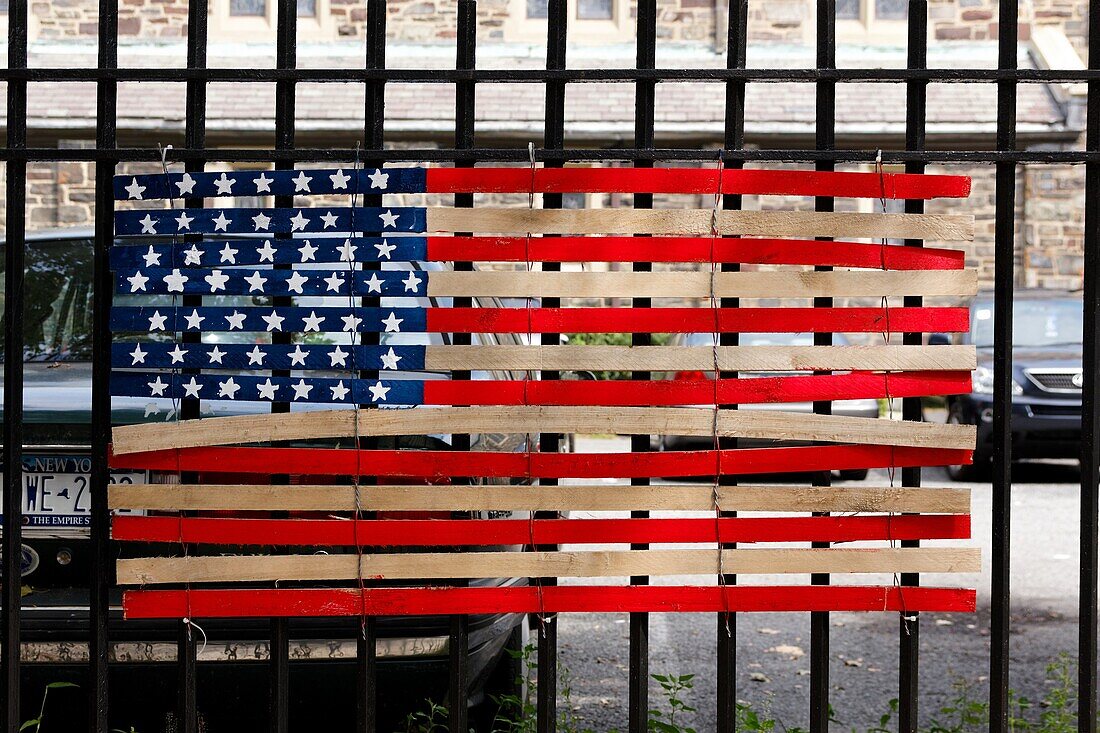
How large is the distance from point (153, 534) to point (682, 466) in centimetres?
129

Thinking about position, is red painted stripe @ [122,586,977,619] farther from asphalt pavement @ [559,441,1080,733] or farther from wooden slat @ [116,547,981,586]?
asphalt pavement @ [559,441,1080,733]

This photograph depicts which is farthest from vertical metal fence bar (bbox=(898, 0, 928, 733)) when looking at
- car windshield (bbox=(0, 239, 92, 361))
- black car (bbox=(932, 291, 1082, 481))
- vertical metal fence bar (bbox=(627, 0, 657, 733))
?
black car (bbox=(932, 291, 1082, 481))

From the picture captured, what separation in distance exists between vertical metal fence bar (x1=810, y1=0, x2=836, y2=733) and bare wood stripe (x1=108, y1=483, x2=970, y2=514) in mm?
144

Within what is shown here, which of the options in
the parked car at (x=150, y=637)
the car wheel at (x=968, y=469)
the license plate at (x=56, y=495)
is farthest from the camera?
the car wheel at (x=968, y=469)

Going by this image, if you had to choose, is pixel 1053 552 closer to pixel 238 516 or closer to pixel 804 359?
pixel 804 359

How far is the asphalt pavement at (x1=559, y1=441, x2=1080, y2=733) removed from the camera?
4.53 metres

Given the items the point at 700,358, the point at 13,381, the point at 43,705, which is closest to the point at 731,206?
the point at 700,358

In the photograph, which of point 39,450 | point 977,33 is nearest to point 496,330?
point 39,450

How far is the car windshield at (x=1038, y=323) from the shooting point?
10883mm

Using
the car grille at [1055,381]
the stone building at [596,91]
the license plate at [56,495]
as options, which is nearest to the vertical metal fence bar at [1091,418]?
the license plate at [56,495]

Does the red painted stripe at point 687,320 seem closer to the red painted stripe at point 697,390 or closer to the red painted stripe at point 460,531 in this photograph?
the red painted stripe at point 697,390

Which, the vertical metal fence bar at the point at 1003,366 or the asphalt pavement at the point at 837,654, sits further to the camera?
the asphalt pavement at the point at 837,654

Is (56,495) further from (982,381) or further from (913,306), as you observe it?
(982,381)

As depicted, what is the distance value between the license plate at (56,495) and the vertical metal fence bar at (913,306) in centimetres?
226
